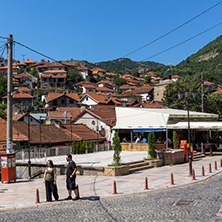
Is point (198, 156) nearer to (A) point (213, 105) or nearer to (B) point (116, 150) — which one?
(B) point (116, 150)

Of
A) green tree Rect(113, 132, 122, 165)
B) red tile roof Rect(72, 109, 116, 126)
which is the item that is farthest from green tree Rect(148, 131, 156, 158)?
red tile roof Rect(72, 109, 116, 126)

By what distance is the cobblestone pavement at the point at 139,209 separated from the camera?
9.94 meters

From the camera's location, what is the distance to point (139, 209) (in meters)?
11.1

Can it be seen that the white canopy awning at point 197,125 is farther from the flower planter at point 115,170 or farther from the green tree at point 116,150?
the flower planter at point 115,170

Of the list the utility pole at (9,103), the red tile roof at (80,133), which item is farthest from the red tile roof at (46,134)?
the utility pole at (9,103)

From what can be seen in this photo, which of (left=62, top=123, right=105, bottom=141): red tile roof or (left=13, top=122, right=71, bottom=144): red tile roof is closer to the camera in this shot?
(left=13, top=122, right=71, bottom=144): red tile roof

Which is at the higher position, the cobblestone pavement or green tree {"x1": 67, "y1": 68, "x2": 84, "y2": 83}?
green tree {"x1": 67, "y1": 68, "x2": 84, "y2": 83}

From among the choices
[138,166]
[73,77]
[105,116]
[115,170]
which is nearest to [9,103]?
[115,170]

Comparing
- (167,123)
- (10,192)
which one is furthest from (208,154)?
(10,192)

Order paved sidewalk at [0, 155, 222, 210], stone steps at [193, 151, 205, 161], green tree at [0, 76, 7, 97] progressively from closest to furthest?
paved sidewalk at [0, 155, 222, 210] < stone steps at [193, 151, 205, 161] < green tree at [0, 76, 7, 97]

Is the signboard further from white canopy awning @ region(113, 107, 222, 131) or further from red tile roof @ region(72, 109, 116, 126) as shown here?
red tile roof @ region(72, 109, 116, 126)

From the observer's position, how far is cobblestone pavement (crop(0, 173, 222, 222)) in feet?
32.6

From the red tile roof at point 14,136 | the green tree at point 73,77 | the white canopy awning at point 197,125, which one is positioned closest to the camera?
the red tile roof at point 14,136

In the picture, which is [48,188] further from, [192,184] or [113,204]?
[192,184]
